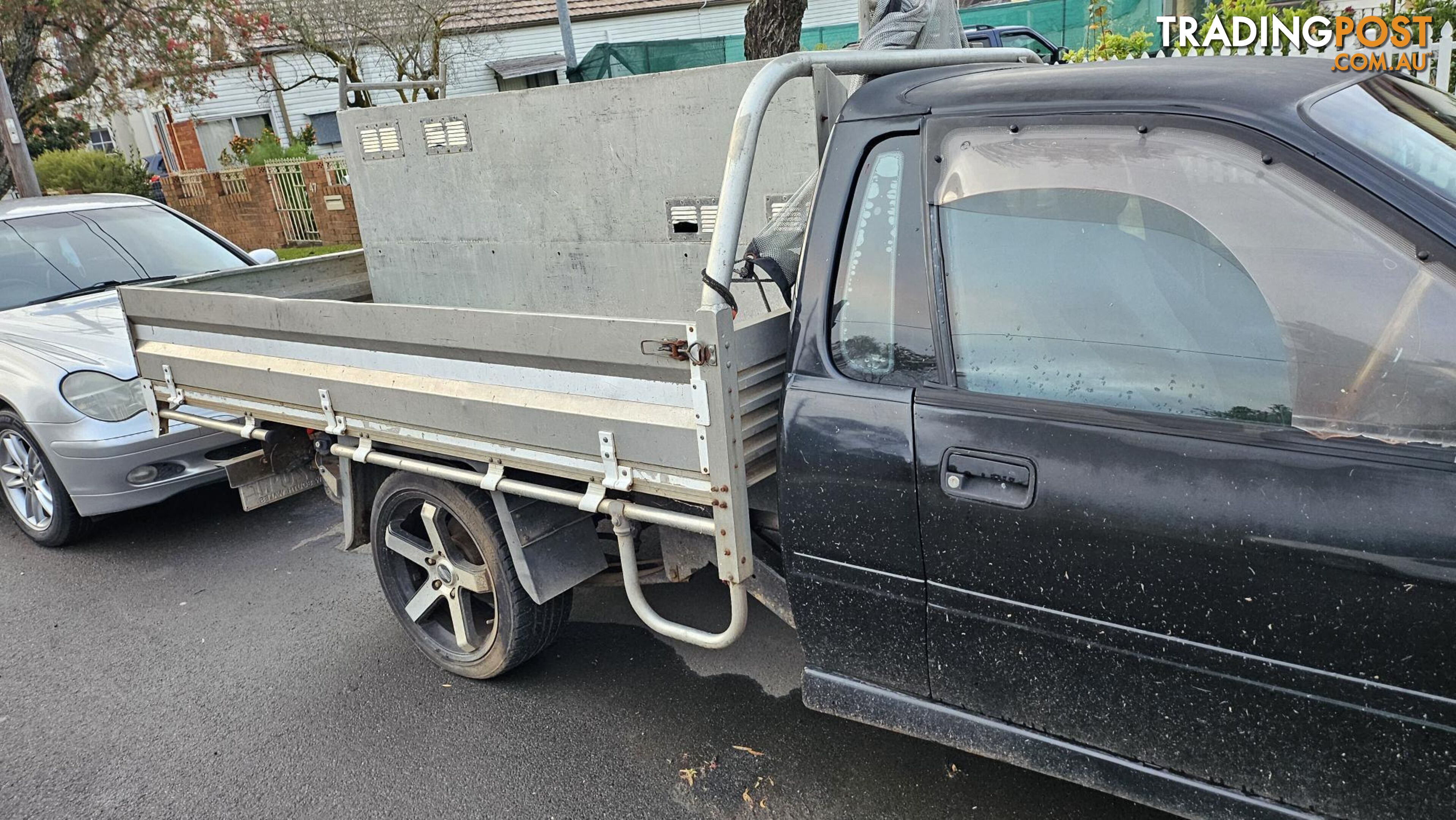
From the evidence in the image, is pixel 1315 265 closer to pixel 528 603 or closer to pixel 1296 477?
pixel 1296 477

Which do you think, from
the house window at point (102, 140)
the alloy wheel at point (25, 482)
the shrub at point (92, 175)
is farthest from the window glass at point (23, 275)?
the house window at point (102, 140)

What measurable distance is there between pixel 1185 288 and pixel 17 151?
11.7 m

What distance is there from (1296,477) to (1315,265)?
0.43 metres

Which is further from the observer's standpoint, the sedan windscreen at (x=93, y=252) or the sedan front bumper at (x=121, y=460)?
the sedan windscreen at (x=93, y=252)

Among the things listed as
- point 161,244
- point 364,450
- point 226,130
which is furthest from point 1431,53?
point 226,130

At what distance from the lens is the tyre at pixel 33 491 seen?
4996 millimetres

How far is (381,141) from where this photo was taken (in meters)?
4.84

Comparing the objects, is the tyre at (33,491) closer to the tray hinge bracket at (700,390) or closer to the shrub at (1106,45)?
the tray hinge bracket at (700,390)

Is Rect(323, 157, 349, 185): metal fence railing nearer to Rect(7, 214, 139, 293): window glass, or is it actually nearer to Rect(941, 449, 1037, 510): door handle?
Rect(7, 214, 139, 293): window glass

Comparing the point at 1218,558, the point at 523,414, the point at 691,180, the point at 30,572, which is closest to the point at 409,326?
the point at 523,414

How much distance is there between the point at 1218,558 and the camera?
6.10 ft

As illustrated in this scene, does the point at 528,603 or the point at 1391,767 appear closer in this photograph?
the point at 1391,767

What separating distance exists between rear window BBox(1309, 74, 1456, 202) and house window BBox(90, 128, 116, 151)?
107 ft

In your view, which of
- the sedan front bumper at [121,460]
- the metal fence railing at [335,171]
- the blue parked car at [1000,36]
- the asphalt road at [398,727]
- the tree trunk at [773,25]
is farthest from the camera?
the metal fence railing at [335,171]
